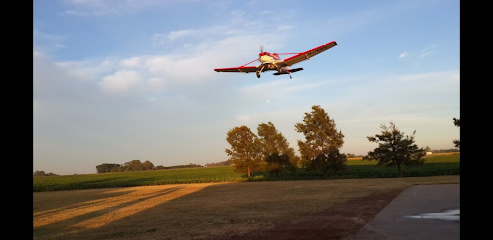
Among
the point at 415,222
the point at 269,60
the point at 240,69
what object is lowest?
the point at 415,222

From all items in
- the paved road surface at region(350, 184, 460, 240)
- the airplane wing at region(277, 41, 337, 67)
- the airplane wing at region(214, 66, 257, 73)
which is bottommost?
the paved road surface at region(350, 184, 460, 240)

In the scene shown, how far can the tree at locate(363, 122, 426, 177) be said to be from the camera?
3466cm

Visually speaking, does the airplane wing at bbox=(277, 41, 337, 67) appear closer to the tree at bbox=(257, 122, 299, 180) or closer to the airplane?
the airplane

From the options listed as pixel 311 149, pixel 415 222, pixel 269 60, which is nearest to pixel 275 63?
pixel 269 60

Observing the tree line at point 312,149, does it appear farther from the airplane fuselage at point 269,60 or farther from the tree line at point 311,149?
the airplane fuselage at point 269,60

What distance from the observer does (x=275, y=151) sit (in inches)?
1547

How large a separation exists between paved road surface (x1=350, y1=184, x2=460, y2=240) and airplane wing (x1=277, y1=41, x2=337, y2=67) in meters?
5.45

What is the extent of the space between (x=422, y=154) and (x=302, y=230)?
2902 cm

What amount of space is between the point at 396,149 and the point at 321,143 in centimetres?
711

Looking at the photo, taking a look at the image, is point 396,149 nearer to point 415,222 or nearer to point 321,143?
point 321,143

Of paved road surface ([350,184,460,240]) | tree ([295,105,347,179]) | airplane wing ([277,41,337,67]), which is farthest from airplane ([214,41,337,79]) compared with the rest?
tree ([295,105,347,179])

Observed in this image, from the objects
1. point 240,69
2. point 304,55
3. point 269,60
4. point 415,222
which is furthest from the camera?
point 240,69
